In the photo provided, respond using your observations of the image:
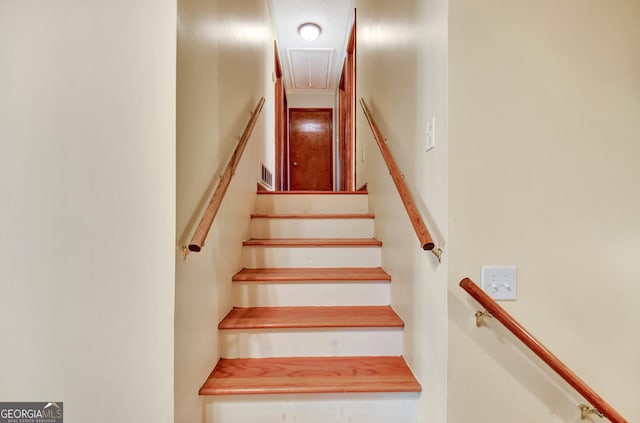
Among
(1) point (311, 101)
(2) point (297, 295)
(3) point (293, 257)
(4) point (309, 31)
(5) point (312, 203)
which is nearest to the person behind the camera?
(2) point (297, 295)

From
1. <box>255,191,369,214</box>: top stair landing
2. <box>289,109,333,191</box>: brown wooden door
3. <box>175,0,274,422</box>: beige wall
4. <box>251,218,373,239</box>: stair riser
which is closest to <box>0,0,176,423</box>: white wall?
<box>175,0,274,422</box>: beige wall

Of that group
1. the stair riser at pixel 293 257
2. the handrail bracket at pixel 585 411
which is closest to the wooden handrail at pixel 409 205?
the stair riser at pixel 293 257

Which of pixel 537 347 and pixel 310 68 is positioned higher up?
pixel 310 68

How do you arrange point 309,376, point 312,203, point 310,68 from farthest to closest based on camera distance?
point 310,68
point 312,203
point 309,376

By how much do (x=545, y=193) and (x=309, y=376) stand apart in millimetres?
1264

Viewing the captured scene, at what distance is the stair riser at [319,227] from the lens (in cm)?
243

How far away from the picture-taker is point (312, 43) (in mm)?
4488

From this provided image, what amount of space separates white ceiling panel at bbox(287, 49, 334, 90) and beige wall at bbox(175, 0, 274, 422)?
9.78ft

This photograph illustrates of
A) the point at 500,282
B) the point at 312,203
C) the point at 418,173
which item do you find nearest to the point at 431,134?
the point at 418,173

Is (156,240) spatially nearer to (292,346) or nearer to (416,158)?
(292,346)

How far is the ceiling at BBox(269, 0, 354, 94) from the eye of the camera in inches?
142

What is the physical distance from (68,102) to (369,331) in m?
1.66

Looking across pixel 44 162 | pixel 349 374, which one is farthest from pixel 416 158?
pixel 44 162

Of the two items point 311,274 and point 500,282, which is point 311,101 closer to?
point 311,274
